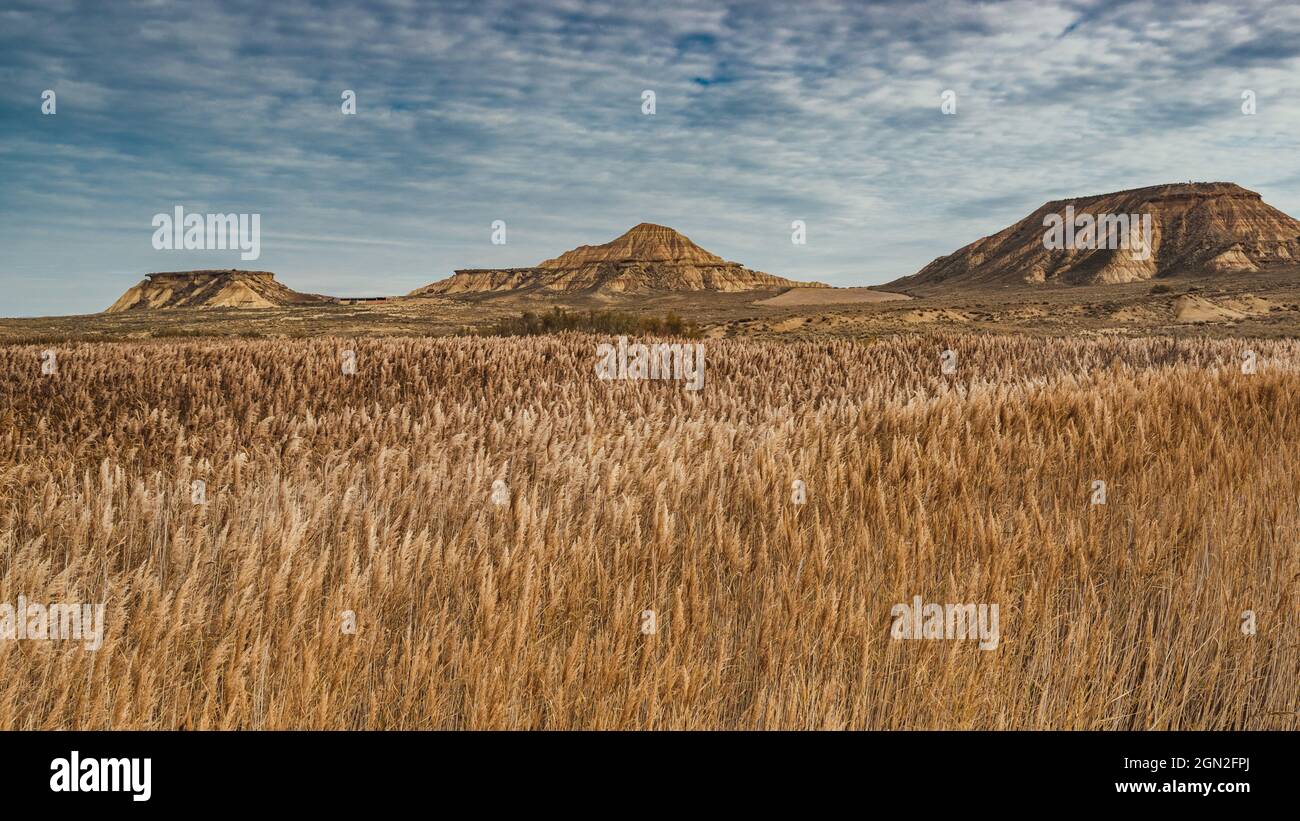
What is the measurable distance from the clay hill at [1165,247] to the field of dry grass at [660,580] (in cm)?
14650

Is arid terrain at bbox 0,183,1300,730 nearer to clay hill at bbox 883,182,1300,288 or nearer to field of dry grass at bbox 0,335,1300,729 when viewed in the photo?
field of dry grass at bbox 0,335,1300,729

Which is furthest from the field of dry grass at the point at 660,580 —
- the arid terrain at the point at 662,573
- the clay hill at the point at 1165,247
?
the clay hill at the point at 1165,247

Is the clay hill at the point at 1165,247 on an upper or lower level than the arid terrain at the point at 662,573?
upper

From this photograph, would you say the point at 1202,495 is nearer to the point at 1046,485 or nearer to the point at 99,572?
the point at 1046,485

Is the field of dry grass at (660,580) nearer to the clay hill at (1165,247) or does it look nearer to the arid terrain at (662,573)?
the arid terrain at (662,573)

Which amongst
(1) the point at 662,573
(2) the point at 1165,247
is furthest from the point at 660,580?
(2) the point at 1165,247

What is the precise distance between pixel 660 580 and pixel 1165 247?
189833mm

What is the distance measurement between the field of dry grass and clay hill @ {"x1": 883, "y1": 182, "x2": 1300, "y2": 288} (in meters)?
146

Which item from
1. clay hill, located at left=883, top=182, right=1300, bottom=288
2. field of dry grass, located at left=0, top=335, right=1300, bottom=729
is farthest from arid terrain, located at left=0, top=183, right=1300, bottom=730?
clay hill, located at left=883, top=182, right=1300, bottom=288

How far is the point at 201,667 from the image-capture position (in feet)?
6.84

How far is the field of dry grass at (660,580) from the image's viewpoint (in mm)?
2043

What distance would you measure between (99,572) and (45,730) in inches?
39.8

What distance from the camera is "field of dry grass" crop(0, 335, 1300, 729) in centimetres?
204
